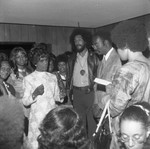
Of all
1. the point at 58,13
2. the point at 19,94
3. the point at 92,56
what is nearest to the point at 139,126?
the point at 19,94

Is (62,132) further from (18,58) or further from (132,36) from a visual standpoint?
(18,58)

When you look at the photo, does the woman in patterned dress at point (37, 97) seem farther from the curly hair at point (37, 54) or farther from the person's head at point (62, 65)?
the person's head at point (62, 65)

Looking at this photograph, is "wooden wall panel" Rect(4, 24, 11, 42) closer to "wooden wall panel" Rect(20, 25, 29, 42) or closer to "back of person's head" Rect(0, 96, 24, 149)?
"wooden wall panel" Rect(20, 25, 29, 42)

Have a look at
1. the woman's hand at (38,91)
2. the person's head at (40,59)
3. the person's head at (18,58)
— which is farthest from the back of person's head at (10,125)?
the person's head at (18,58)

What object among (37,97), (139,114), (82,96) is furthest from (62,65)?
(139,114)

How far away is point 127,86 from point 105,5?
3.05 meters

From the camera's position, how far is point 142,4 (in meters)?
4.56

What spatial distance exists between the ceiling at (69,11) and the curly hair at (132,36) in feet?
7.97

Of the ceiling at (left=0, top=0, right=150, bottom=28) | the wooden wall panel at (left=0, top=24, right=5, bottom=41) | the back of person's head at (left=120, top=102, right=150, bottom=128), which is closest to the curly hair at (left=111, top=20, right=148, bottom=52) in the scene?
the back of person's head at (left=120, top=102, right=150, bottom=128)

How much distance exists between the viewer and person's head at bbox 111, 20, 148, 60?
1922mm

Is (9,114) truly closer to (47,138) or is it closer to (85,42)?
(47,138)

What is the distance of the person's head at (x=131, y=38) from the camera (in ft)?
6.31

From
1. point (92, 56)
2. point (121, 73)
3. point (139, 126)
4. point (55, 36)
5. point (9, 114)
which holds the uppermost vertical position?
point (55, 36)

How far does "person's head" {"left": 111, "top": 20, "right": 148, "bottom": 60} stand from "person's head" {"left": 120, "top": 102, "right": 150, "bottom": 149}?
506mm
